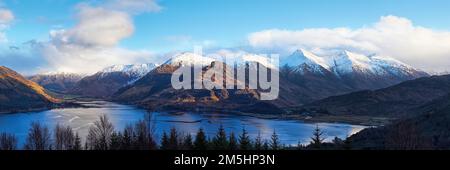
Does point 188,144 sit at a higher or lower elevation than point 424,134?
higher

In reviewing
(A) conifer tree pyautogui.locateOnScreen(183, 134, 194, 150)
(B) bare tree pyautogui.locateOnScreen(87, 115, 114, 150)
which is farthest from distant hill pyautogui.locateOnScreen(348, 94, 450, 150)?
(B) bare tree pyautogui.locateOnScreen(87, 115, 114, 150)

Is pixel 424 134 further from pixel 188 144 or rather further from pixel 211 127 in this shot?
pixel 211 127

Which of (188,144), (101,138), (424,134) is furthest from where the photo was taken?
(424,134)

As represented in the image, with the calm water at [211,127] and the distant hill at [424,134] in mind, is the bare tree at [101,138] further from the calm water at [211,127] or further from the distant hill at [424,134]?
the distant hill at [424,134]

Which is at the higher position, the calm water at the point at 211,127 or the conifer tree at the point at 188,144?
the conifer tree at the point at 188,144

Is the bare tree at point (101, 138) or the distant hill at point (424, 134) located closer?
the bare tree at point (101, 138)

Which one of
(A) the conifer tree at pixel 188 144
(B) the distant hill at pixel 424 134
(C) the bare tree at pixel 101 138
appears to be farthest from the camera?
(B) the distant hill at pixel 424 134

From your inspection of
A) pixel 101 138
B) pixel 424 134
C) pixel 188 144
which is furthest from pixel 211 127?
pixel 188 144

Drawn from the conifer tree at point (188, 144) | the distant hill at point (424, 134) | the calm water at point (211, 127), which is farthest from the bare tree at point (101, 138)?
the distant hill at point (424, 134)

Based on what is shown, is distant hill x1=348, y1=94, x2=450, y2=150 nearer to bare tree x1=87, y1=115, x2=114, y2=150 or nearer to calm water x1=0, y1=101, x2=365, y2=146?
calm water x1=0, y1=101, x2=365, y2=146
